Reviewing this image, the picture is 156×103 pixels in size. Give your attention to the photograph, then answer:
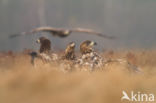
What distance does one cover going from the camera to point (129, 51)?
714 centimetres

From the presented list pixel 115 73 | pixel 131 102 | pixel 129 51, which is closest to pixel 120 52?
pixel 129 51

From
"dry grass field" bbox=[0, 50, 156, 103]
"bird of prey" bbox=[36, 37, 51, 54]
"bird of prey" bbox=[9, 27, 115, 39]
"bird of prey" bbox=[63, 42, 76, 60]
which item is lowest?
"dry grass field" bbox=[0, 50, 156, 103]

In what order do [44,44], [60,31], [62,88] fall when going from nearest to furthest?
[62,88]
[60,31]
[44,44]

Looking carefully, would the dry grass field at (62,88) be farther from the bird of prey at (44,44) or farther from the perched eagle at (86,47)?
the bird of prey at (44,44)

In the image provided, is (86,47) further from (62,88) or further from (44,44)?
(62,88)

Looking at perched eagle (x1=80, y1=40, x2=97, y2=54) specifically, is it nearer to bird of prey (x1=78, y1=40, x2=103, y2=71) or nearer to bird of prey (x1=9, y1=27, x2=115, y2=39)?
bird of prey (x1=78, y1=40, x2=103, y2=71)

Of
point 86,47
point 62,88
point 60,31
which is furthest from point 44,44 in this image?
point 62,88

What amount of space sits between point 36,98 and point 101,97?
1.59ft

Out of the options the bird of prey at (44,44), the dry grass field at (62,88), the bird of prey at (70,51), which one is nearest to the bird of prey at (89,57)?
the bird of prey at (70,51)

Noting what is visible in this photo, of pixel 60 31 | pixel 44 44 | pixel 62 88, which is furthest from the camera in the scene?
pixel 44 44

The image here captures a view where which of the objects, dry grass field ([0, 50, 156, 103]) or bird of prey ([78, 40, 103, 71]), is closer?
dry grass field ([0, 50, 156, 103])

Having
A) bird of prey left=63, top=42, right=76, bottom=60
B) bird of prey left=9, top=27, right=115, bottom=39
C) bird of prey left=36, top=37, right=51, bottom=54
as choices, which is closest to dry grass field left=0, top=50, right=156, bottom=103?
bird of prey left=9, top=27, right=115, bottom=39

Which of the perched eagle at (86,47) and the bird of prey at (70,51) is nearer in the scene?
the bird of prey at (70,51)

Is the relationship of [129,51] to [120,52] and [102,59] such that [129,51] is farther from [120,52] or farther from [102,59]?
[102,59]
